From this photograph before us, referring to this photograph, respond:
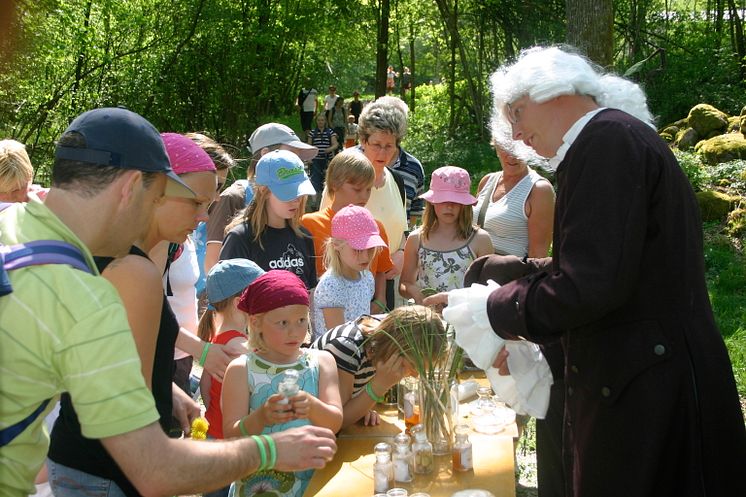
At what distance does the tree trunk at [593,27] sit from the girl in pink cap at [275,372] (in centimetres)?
515

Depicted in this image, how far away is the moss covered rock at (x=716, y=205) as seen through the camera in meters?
9.09

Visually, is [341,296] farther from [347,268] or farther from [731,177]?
[731,177]

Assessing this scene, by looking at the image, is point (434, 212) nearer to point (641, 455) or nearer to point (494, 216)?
point (494, 216)

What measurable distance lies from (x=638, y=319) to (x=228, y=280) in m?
1.73

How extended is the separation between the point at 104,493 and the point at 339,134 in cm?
1674

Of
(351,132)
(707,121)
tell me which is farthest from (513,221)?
(351,132)

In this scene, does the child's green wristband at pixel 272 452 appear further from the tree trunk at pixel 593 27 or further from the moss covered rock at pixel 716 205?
the moss covered rock at pixel 716 205

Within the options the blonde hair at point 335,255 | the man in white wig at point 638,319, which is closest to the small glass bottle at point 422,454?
the man in white wig at point 638,319

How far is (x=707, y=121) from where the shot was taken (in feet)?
38.6

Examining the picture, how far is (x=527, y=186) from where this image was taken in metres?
4.54

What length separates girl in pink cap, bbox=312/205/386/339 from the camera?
383 cm

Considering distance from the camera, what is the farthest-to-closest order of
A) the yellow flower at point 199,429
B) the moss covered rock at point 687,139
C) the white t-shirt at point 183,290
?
the moss covered rock at point 687,139, the white t-shirt at point 183,290, the yellow flower at point 199,429

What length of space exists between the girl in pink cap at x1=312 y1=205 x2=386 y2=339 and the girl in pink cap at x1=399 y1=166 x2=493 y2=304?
0.52 meters

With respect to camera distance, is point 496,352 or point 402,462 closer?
point 496,352
